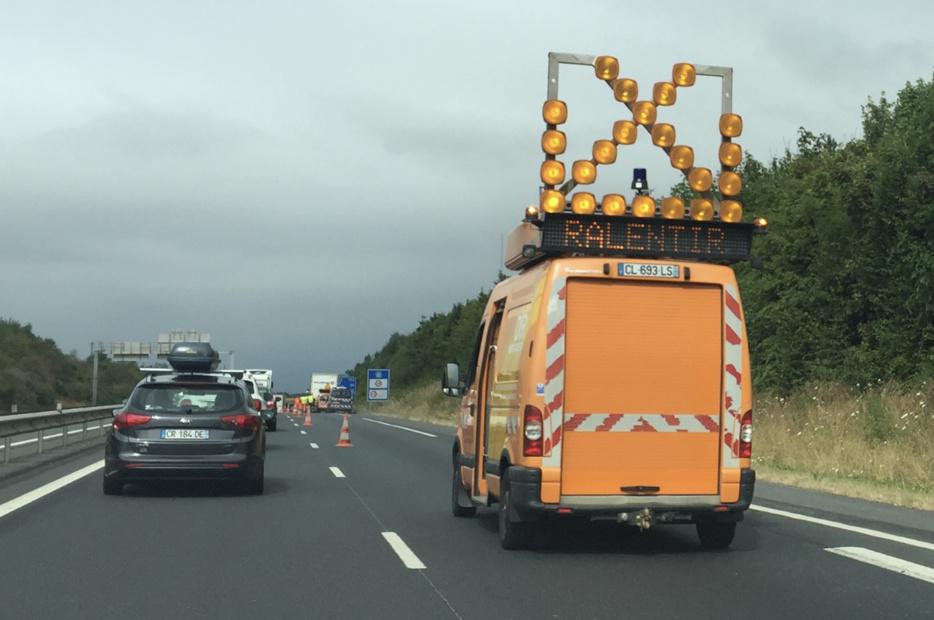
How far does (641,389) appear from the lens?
1037 centimetres

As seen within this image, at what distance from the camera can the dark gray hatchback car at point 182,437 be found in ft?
50.4

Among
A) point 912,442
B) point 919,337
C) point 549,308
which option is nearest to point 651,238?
point 549,308

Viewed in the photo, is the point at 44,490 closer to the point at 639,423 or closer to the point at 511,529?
the point at 511,529

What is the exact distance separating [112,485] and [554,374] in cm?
773

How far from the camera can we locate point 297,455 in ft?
82.8

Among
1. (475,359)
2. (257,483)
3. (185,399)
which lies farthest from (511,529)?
(185,399)

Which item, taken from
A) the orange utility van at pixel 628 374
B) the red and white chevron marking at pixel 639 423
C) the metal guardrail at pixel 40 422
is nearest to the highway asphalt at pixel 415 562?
the orange utility van at pixel 628 374

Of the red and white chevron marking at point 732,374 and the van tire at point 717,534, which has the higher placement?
the red and white chevron marking at point 732,374

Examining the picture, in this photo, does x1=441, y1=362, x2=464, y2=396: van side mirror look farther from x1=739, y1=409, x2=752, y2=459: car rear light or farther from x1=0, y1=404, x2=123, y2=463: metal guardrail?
x1=0, y1=404, x2=123, y2=463: metal guardrail

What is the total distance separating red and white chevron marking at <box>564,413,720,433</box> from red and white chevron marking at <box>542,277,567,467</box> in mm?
118

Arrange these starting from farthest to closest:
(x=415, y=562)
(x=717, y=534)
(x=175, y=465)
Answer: (x=175, y=465) < (x=717, y=534) < (x=415, y=562)

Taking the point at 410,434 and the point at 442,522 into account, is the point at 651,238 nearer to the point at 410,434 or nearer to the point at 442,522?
the point at 442,522

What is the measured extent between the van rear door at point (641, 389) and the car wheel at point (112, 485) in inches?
293

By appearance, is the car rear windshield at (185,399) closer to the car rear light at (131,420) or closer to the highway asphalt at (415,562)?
the car rear light at (131,420)
